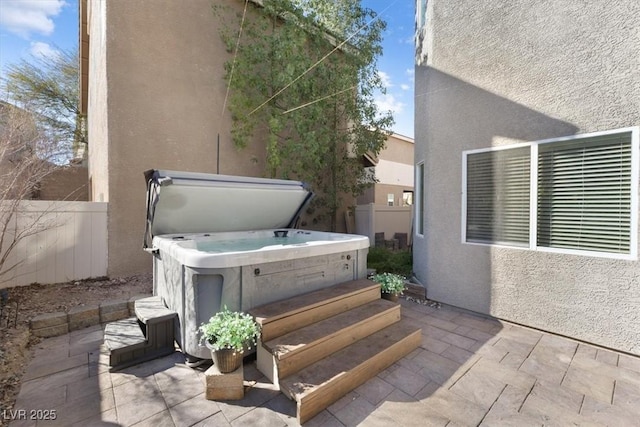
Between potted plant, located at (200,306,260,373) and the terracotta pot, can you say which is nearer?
potted plant, located at (200,306,260,373)

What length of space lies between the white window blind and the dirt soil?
707cm

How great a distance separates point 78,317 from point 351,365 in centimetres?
446

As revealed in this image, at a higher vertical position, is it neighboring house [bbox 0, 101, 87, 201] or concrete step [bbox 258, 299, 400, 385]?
neighboring house [bbox 0, 101, 87, 201]

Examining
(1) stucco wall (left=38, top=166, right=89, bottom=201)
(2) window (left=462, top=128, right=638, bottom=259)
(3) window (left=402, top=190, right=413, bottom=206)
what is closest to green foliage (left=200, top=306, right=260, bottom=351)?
(2) window (left=462, top=128, right=638, bottom=259)

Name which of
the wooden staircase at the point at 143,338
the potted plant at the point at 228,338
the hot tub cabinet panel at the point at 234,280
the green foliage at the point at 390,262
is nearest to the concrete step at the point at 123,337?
the wooden staircase at the point at 143,338

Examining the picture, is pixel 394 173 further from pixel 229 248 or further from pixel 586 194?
pixel 229 248

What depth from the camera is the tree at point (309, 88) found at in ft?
25.3

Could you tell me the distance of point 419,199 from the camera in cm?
650

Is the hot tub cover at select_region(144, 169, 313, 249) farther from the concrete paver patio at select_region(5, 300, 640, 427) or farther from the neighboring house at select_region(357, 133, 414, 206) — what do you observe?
the neighboring house at select_region(357, 133, 414, 206)

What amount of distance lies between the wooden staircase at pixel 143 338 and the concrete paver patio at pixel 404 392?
0.41ft

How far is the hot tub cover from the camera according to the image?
4.66 metres

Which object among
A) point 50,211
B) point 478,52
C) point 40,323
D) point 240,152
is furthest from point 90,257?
point 478,52

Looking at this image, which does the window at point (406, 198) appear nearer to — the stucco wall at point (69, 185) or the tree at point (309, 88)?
the tree at point (309, 88)

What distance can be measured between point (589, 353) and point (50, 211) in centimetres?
933
